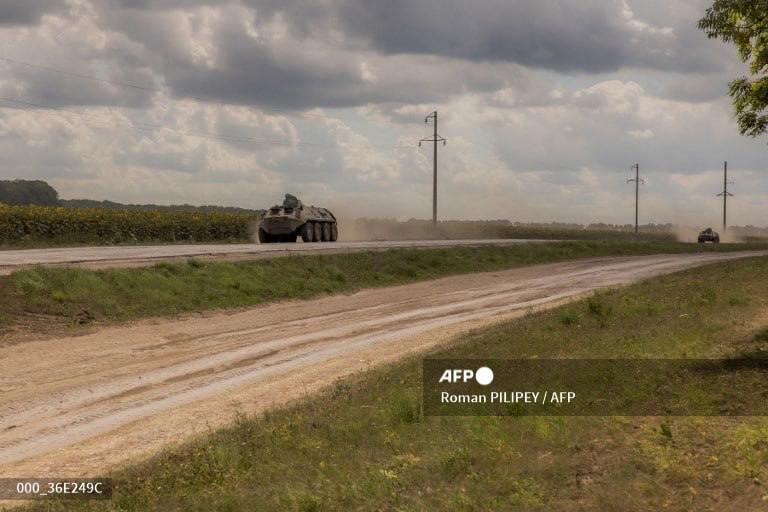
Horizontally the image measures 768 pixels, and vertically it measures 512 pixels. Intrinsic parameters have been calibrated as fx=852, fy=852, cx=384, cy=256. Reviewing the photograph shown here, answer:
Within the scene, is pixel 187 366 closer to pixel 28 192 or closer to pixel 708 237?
pixel 708 237

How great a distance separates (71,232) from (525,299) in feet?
91.6

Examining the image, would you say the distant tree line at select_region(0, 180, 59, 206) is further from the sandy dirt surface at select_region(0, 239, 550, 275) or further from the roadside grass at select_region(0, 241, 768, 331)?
the roadside grass at select_region(0, 241, 768, 331)

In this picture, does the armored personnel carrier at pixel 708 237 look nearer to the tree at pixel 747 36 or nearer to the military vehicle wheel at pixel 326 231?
the military vehicle wheel at pixel 326 231

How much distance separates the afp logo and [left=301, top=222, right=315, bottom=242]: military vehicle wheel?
A: 33062mm

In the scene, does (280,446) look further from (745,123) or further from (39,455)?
(745,123)

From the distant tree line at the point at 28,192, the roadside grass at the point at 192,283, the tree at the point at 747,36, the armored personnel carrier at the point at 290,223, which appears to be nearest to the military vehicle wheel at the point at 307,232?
the armored personnel carrier at the point at 290,223

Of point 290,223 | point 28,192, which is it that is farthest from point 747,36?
point 28,192

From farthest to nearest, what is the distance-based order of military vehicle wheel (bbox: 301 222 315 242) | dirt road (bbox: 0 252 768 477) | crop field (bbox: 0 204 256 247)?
military vehicle wheel (bbox: 301 222 315 242), crop field (bbox: 0 204 256 247), dirt road (bbox: 0 252 768 477)

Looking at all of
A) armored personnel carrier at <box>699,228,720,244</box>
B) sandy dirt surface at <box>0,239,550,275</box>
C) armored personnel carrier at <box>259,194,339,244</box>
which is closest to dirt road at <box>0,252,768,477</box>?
sandy dirt surface at <box>0,239,550,275</box>

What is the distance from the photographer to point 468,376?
1295 centimetres

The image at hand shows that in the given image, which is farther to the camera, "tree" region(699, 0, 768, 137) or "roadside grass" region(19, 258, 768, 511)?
"tree" region(699, 0, 768, 137)

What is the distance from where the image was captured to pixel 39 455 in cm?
1088

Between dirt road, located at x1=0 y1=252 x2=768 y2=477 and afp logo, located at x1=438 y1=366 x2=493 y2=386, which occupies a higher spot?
afp logo, located at x1=438 y1=366 x2=493 y2=386

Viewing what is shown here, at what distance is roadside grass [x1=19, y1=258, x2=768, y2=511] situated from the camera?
23.4 feet
